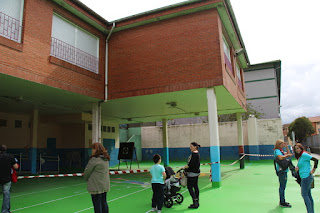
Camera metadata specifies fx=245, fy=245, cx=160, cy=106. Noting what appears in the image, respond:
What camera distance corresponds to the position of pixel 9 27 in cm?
820

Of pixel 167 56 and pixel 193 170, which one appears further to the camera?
pixel 167 56

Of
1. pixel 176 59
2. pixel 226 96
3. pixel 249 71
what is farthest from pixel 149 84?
pixel 249 71

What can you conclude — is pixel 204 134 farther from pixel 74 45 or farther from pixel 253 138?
pixel 74 45

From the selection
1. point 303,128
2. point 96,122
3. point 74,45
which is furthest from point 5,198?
point 303,128

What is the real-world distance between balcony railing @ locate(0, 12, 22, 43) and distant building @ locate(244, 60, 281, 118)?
3398 centimetres

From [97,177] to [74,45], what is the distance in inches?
300

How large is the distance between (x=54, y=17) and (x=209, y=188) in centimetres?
922

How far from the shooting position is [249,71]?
3834 cm

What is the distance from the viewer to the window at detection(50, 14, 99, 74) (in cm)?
986

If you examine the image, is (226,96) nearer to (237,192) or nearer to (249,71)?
(237,192)

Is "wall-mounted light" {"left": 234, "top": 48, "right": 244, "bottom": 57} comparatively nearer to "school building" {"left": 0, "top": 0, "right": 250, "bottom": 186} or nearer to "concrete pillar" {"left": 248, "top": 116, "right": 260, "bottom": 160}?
"school building" {"left": 0, "top": 0, "right": 250, "bottom": 186}

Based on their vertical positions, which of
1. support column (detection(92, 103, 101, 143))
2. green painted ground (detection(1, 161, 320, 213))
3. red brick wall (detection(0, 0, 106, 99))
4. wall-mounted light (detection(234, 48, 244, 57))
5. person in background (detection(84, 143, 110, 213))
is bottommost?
green painted ground (detection(1, 161, 320, 213))

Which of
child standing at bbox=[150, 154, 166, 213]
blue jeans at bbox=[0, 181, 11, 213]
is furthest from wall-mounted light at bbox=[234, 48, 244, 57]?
blue jeans at bbox=[0, 181, 11, 213]

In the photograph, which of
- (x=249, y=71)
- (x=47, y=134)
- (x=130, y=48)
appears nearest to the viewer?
(x=130, y=48)
